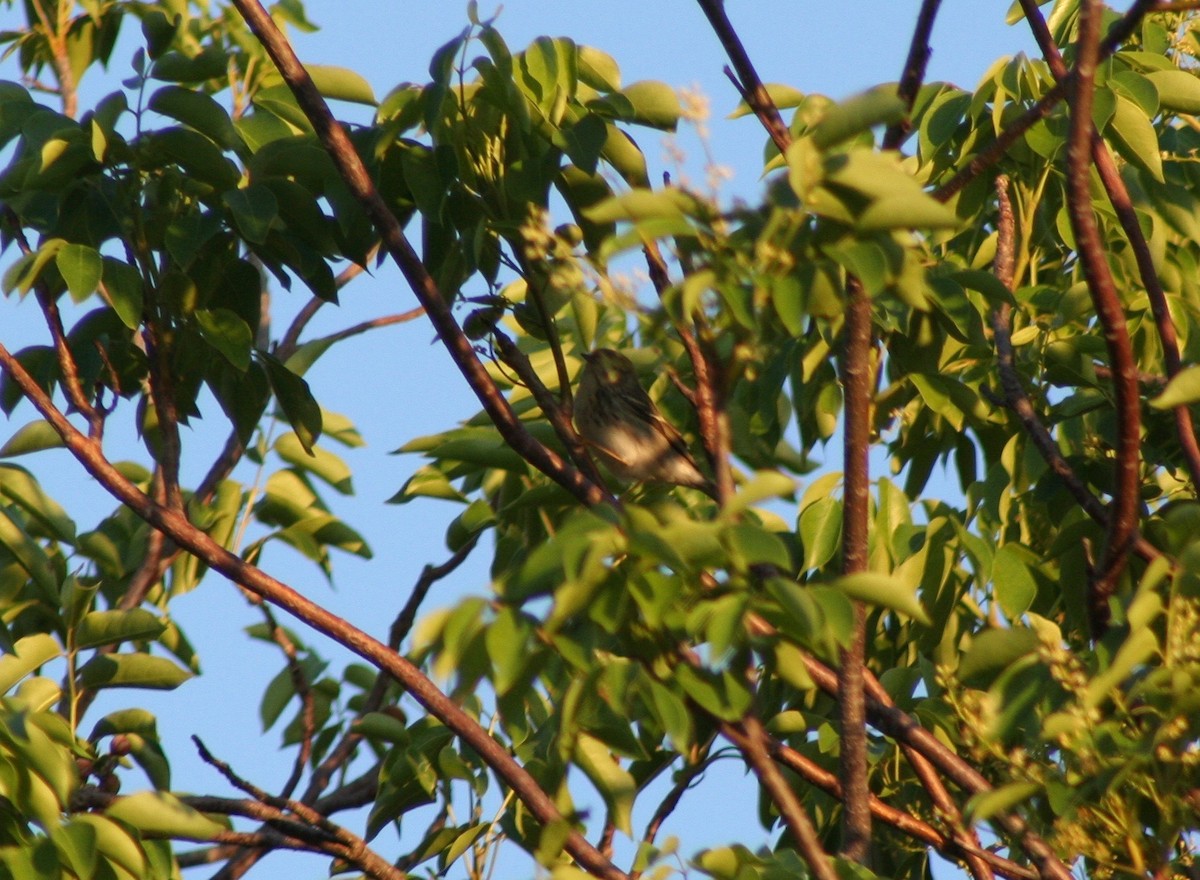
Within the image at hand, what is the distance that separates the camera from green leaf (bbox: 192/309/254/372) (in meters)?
4.28

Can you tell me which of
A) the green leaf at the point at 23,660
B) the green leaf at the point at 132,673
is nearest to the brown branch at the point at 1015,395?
the green leaf at the point at 132,673

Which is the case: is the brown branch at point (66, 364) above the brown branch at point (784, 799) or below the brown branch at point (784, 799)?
above

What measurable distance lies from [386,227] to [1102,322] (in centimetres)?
175

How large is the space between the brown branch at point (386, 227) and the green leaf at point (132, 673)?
4.03ft

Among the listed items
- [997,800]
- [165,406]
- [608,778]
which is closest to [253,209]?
[165,406]

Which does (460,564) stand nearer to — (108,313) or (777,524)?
(777,524)

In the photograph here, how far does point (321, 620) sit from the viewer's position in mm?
3895

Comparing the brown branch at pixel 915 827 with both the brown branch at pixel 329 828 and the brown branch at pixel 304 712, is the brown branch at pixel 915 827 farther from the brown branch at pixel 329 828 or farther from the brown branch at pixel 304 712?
the brown branch at pixel 304 712

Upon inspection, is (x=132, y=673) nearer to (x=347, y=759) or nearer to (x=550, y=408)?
(x=550, y=408)

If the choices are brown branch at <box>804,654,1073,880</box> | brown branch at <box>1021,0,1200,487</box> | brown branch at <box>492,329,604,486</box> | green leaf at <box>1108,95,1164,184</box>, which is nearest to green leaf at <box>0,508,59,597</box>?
brown branch at <box>492,329,604,486</box>

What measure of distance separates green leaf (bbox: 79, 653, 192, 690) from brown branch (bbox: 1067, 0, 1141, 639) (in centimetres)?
251

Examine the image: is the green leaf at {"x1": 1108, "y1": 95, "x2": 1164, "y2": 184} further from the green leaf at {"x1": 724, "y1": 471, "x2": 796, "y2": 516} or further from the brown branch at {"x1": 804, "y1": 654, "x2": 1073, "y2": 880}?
the green leaf at {"x1": 724, "y1": 471, "x2": 796, "y2": 516}

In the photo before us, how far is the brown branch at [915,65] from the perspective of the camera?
11.7 ft

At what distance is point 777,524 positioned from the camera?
217 inches
